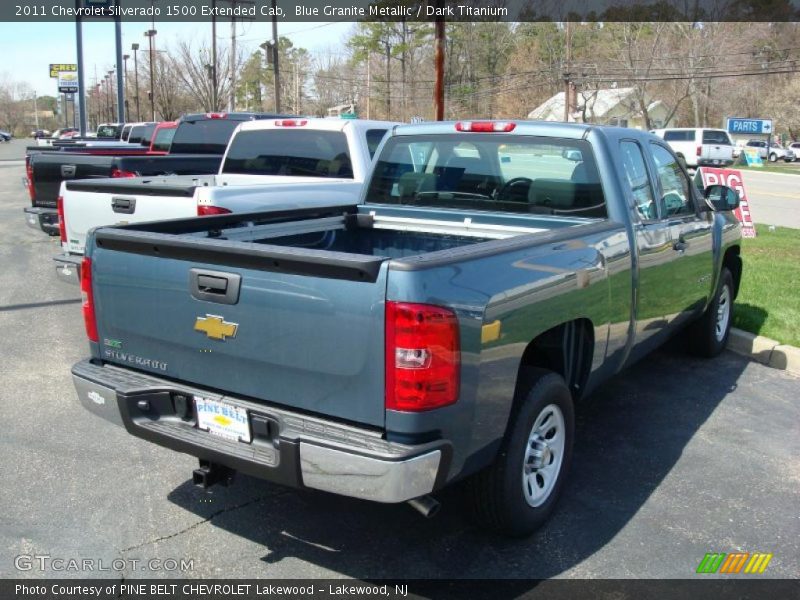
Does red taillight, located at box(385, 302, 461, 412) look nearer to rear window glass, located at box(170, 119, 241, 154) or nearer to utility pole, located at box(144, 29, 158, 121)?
rear window glass, located at box(170, 119, 241, 154)

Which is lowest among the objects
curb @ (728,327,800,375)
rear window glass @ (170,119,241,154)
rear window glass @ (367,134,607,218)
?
curb @ (728,327,800,375)

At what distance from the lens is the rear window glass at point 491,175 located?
4.70 metres

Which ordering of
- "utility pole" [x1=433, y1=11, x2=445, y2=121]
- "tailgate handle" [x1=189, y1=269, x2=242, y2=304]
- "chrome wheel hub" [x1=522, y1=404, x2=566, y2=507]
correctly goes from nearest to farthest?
"tailgate handle" [x1=189, y1=269, x2=242, y2=304], "chrome wheel hub" [x1=522, y1=404, x2=566, y2=507], "utility pole" [x1=433, y1=11, x2=445, y2=121]

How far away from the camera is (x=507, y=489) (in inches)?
136

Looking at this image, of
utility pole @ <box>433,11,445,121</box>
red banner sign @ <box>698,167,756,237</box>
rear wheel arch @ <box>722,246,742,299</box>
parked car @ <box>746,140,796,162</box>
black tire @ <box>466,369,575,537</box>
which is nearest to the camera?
black tire @ <box>466,369,575,537</box>

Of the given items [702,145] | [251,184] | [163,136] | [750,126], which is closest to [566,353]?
[251,184]

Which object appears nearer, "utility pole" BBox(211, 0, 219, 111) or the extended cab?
the extended cab

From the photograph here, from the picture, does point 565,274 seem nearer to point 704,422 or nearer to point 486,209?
point 486,209

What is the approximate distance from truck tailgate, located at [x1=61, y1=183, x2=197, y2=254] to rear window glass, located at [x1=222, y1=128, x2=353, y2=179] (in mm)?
2100

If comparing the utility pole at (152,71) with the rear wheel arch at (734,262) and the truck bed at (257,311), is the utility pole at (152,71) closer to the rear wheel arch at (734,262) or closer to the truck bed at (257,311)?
the rear wheel arch at (734,262)

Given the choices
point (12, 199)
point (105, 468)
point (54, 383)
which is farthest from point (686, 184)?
point (12, 199)

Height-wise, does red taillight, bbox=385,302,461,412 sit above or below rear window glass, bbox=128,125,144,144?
below

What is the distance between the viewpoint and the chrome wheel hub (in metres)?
3.71

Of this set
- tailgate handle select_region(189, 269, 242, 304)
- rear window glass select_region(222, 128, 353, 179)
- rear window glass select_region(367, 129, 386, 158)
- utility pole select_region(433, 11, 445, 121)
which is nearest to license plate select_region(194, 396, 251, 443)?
tailgate handle select_region(189, 269, 242, 304)
